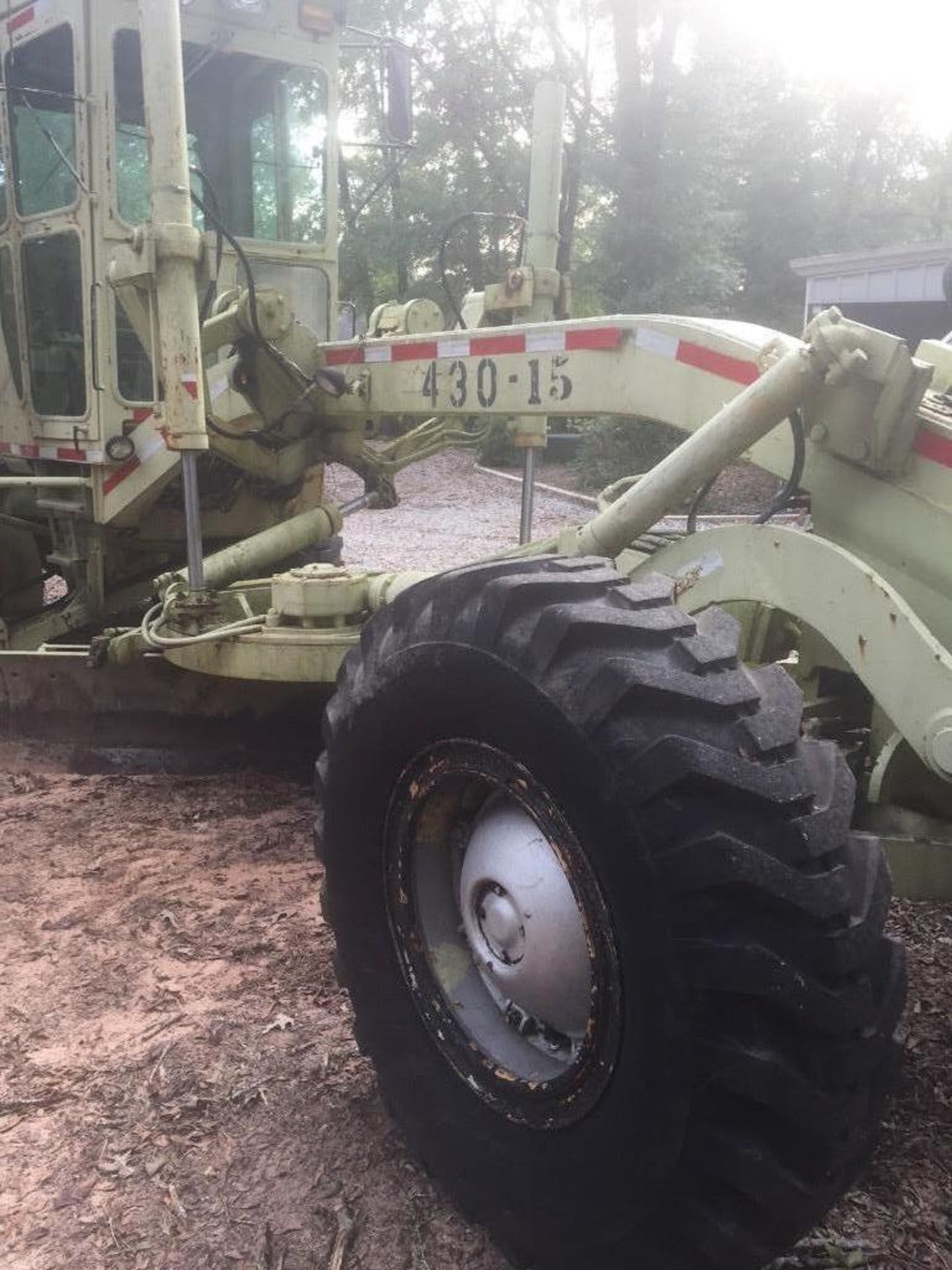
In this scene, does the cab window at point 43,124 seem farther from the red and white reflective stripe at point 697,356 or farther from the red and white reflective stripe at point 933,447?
the red and white reflective stripe at point 933,447

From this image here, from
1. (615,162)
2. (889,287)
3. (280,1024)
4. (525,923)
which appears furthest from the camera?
(615,162)

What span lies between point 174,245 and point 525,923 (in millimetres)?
2899

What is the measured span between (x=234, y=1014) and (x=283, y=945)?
42 centimetres

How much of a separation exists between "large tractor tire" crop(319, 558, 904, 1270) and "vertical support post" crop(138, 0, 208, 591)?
2.08 m

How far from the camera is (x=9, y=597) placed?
6203 mm

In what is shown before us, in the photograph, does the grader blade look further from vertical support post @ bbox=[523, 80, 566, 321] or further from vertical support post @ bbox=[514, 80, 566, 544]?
vertical support post @ bbox=[523, 80, 566, 321]

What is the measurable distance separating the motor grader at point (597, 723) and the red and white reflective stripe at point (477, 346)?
14 millimetres

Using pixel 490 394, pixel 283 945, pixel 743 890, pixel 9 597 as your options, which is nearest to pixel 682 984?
pixel 743 890

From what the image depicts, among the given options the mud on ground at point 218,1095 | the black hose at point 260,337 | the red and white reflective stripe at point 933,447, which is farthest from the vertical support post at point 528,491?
the red and white reflective stripe at point 933,447

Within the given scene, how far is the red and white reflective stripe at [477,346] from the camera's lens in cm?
364

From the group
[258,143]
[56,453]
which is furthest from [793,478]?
[56,453]

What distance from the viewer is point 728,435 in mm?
2766

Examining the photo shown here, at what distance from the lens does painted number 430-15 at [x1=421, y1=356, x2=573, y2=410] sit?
3.80 metres

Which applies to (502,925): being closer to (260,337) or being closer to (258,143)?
(260,337)
